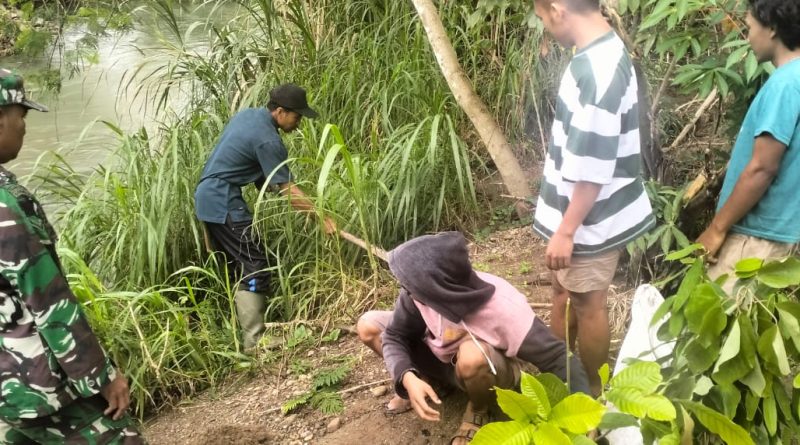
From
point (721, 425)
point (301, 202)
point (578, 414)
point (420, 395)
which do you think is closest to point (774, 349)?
point (721, 425)

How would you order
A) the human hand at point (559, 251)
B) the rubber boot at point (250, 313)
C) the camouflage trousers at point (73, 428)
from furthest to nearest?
the rubber boot at point (250, 313) < the human hand at point (559, 251) < the camouflage trousers at point (73, 428)

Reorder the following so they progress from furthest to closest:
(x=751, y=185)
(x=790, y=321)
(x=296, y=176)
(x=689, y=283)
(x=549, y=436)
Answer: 1. (x=296, y=176)
2. (x=751, y=185)
3. (x=689, y=283)
4. (x=790, y=321)
5. (x=549, y=436)

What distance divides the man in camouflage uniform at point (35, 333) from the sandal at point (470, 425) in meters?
0.98

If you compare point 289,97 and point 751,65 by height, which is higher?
point 751,65

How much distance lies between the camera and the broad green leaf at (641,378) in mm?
1002

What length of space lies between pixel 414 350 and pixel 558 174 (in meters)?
0.73

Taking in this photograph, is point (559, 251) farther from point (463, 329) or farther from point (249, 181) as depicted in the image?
point (249, 181)

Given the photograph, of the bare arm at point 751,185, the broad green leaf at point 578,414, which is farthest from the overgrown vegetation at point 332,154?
the broad green leaf at point 578,414

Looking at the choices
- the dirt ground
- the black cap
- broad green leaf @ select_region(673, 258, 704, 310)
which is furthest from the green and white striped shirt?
the black cap

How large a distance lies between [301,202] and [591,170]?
1.82m

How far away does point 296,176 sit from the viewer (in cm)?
375

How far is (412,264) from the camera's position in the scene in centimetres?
171

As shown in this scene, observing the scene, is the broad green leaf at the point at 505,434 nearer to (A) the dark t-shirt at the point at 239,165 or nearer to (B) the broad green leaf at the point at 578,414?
(B) the broad green leaf at the point at 578,414

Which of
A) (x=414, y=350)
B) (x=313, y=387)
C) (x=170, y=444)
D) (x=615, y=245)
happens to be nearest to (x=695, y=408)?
(x=615, y=245)
